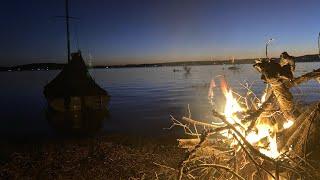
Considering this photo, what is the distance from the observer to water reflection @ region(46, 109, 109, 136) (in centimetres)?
3091

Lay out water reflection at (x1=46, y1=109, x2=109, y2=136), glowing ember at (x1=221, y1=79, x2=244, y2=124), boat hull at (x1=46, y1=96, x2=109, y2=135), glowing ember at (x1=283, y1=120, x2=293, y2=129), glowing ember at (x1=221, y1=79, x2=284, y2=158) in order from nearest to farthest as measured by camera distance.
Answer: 1. glowing ember at (x1=221, y1=79, x2=284, y2=158)
2. glowing ember at (x1=283, y1=120, x2=293, y2=129)
3. glowing ember at (x1=221, y1=79, x2=244, y2=124)
4. water reflection at (x1=46, y1=109, x2=109, y2=136)
5. boat hull at (x1=46, y1=96, x2=109, y2=135)

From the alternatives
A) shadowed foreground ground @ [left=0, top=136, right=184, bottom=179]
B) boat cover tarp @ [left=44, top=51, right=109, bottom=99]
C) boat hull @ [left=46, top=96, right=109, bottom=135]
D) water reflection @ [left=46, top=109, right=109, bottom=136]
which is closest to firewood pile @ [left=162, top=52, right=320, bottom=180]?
shadowed foreground ground @ [left=0, top=136, right=184, bottom=179]

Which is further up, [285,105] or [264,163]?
[285,105]

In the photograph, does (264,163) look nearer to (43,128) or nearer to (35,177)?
(35,177)

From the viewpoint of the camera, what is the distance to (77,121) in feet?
118

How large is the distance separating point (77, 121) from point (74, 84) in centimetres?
462

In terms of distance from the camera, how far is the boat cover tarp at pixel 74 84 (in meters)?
38.1

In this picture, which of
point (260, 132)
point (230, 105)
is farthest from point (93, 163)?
point (260, 132)

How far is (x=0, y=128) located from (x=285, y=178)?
34376mm

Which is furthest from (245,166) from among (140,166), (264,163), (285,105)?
(140,166)

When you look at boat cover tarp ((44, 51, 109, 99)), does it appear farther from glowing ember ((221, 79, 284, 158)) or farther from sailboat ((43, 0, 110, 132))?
glowing ember ((221, 79, 284, 158))

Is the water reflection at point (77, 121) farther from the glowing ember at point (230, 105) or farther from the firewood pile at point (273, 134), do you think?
the firewood pile at point (273, 134)

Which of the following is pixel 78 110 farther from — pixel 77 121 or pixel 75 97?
pixel 77 121

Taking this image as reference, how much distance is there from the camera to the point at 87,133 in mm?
29281
